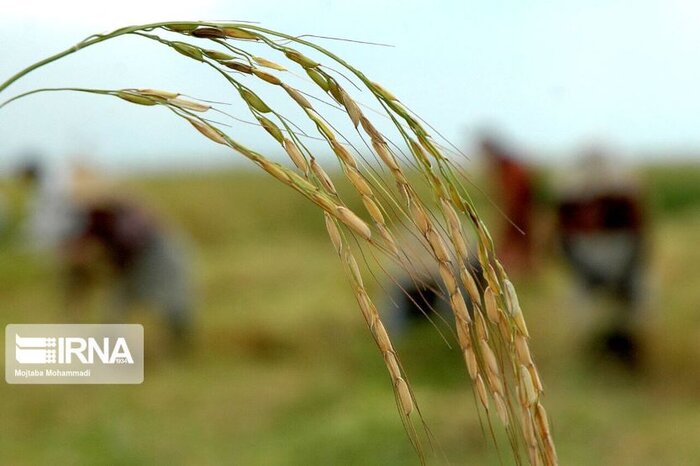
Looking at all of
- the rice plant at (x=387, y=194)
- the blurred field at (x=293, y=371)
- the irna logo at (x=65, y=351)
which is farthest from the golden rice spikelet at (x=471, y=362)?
the irna logo at (x=65, y=351)

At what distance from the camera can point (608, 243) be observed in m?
1.43

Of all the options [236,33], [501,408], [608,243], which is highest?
[608,243]

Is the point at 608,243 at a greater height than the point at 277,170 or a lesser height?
greater

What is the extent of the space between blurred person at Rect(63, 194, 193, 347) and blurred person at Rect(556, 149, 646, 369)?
24.6 inches

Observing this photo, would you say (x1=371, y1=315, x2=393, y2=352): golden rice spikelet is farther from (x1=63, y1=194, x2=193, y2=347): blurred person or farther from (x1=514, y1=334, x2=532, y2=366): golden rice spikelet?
(x1=63, y1=194, x2=193, y2=347): blurred person

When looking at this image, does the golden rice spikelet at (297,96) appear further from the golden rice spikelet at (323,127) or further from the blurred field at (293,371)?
the blurred field at (293,371)

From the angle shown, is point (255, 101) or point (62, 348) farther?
point (62, 348)

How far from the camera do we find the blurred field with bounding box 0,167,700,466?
1.34m

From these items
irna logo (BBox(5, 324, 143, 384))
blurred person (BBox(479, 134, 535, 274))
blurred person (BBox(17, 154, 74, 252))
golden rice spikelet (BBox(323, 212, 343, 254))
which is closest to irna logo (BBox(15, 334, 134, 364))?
irna logo (BBox(5, 324, 143, 384))

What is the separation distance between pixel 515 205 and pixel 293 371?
445 millimetres

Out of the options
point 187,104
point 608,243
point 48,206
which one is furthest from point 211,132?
point 608,243

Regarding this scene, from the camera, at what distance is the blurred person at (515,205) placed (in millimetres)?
1369

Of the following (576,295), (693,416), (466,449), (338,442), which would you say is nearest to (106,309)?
(338,442)

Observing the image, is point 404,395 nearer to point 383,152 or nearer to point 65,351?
point 383,152
